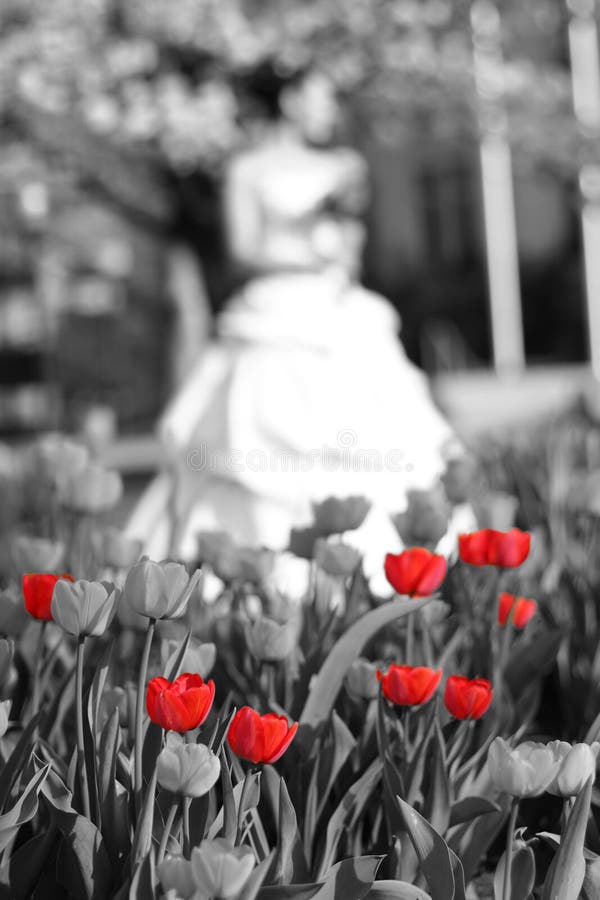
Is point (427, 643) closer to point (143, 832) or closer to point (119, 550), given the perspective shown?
point (119, 550)

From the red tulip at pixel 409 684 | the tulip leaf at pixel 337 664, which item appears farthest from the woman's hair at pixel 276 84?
the red tulip at pixel 409 684

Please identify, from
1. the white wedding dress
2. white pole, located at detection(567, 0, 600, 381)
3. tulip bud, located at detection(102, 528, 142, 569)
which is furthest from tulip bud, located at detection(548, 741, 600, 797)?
white pole, located at detection(567, 0, 600, 381)

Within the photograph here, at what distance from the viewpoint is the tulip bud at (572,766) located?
101cm

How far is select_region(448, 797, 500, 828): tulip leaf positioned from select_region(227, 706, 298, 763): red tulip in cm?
33

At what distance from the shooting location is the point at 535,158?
21.2 feet

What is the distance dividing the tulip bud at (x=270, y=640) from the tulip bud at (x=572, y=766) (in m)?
0.39

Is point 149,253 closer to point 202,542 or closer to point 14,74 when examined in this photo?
point 14,74

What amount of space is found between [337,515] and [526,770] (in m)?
0.71

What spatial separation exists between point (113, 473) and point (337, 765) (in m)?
0.88

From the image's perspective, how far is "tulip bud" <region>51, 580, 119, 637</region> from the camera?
1.07 m

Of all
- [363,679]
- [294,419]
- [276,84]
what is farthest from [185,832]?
[276,84]

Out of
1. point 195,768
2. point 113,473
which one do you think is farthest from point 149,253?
point 195,768

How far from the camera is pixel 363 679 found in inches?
53.1

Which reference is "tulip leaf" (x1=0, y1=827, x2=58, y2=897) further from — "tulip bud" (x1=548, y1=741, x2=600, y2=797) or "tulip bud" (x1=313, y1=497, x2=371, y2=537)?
"tulip bud" (x1=313, y1=497, x2=371, y2=537)
